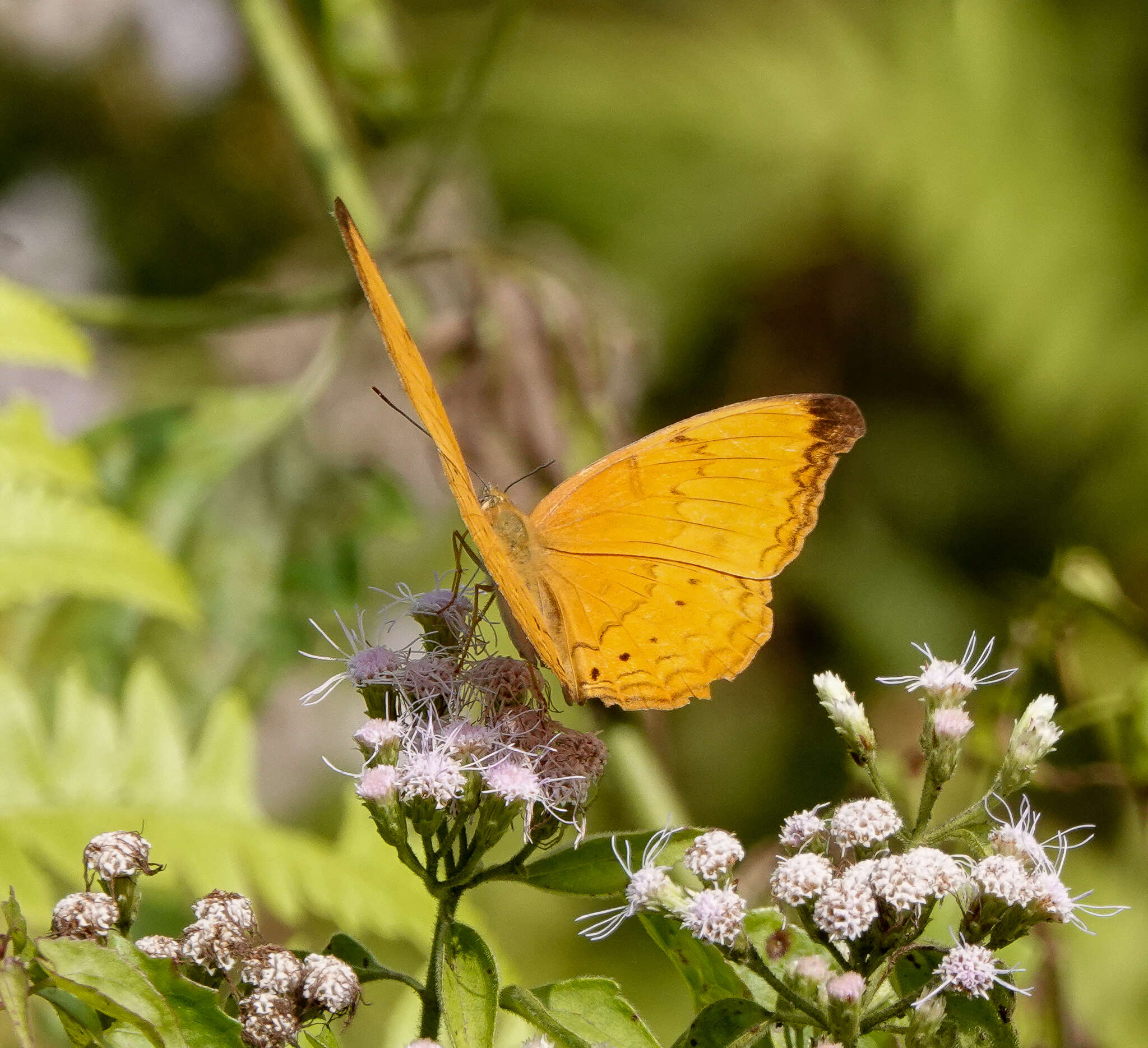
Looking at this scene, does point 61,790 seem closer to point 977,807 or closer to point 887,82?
point 977,807

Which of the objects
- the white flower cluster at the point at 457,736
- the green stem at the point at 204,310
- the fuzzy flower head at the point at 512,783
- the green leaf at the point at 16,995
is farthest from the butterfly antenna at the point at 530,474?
the green leaf at the point at 16,995

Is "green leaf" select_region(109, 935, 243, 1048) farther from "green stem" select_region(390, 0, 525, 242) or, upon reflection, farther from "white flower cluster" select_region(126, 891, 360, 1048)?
"green stem" select_region(390, 0, 525, 242)

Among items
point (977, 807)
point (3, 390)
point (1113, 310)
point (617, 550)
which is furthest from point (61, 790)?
point (1113, 310)

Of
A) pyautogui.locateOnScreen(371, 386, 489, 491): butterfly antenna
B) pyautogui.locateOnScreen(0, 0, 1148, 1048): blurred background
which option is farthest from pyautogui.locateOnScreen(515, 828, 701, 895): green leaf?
pyautogui.locateOnScreen(0, 0, 1148, 1048): blurred background

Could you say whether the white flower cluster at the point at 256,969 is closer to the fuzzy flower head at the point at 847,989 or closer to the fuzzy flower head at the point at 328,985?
the fuzzy flower head at the point at 328,985

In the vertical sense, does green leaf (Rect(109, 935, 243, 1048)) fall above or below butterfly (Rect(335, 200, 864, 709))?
below

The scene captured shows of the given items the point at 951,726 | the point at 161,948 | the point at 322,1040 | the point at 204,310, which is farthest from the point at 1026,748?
the point at 204,310
